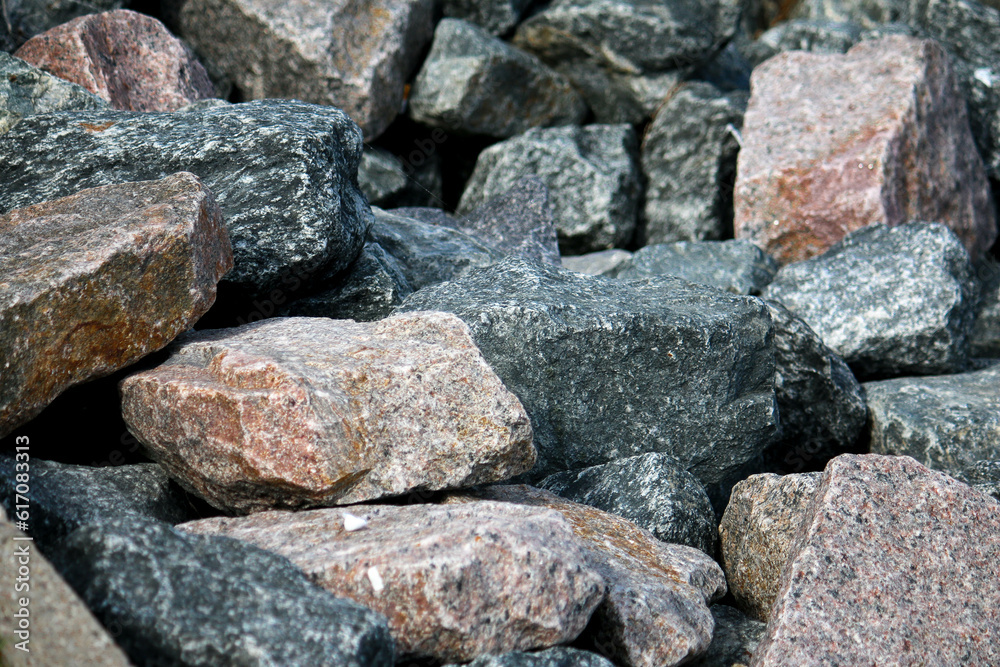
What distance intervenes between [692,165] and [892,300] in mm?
2343

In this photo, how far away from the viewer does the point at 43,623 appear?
165 centimetres

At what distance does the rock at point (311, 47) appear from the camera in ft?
19.6

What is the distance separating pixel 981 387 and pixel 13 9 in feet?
18.7

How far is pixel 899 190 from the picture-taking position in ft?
18.9

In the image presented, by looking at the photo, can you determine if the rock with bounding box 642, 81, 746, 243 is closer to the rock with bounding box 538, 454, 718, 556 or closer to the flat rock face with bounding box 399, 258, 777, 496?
the flat rock face with bounding box 399, 258, 777, 496

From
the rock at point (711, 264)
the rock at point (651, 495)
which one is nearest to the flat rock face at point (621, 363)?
the rock at point (651, 495)

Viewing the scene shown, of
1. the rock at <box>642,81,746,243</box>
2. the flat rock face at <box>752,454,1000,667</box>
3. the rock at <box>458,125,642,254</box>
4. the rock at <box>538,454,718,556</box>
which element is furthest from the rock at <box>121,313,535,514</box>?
the rock at <box>642,81,746,243</box>

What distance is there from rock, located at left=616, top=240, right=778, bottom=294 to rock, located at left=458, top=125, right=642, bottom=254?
3.78 feet

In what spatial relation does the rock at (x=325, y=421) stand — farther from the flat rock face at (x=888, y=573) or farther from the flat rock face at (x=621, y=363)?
the flat rock face at (x=888, y=573)

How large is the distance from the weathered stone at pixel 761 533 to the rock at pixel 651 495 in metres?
0.08

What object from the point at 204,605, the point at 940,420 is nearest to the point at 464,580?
the point at 204,605

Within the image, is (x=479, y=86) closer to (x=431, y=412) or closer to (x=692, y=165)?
(x=692, y=165)

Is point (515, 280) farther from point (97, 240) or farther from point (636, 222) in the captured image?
point (636, 222)

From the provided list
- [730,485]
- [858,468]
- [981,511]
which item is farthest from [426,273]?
[981,511]
